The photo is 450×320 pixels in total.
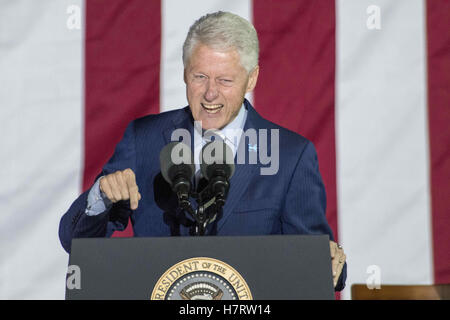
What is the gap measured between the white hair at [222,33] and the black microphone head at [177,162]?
451 mm

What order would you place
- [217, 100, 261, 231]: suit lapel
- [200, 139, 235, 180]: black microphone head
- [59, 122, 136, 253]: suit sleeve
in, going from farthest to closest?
[217, 100, 261, 231]: suit lapel
[59, 122, 136, 253]: suit sleeve
[200, 139, 235, 180]: black microphone head

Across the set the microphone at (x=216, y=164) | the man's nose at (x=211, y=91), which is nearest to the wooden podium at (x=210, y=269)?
the microphone at (x=216, y=164)

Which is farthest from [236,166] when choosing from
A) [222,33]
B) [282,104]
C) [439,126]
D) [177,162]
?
[439,126]

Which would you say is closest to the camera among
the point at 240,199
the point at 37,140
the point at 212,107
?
the point at 240,199

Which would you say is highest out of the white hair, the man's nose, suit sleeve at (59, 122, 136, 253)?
the white hair

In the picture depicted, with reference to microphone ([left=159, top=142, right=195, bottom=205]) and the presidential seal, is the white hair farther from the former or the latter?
the presidential seal

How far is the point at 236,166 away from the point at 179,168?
0.41 m

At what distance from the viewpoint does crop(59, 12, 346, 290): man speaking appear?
1.40 m

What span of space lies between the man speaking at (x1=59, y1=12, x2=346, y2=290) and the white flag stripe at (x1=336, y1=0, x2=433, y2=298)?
69 cm

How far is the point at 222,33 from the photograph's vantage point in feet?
4.68

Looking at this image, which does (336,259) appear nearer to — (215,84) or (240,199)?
(240,199)

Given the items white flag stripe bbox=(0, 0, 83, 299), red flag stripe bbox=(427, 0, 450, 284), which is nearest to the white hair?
white flag stripe bbox=(0, 0, 83, 299)

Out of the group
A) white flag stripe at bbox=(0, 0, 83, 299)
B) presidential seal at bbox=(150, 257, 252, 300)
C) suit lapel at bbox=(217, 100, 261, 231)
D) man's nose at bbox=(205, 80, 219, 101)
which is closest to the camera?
presidential seal at bbox=(150, 257, 252, 300)

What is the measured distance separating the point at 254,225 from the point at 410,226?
3.21 ft
